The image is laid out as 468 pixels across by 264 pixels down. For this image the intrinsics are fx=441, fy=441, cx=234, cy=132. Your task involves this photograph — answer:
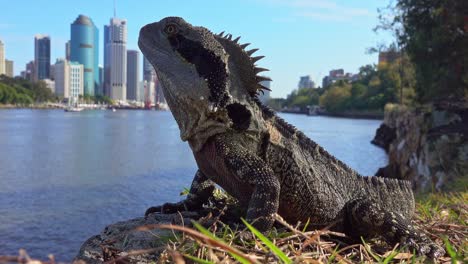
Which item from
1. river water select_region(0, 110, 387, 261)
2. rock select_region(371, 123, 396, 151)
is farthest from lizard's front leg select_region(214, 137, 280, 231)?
rock select_region(371, 123, 396, 151)

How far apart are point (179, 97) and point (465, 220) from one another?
10.8 ft

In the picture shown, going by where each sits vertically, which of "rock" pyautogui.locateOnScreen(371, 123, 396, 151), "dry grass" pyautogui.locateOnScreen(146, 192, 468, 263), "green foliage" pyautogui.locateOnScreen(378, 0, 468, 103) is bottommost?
"rock" pyautogui.locateOnScreen(371, 123, 396, 151)

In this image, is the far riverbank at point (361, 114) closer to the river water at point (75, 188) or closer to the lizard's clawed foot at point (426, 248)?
the river water at point (75, 188)

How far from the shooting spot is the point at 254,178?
375 cm

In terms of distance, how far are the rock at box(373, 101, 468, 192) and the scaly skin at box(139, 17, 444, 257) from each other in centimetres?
813

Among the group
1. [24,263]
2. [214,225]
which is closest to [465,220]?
[214,225]

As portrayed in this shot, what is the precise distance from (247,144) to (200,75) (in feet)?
2.47

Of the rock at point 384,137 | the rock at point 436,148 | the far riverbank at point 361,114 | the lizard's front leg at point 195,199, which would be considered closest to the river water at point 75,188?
the rock at point 436,148

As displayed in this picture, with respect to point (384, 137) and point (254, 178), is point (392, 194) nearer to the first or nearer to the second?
point (254, 178)

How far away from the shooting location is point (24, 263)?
62.5 inches

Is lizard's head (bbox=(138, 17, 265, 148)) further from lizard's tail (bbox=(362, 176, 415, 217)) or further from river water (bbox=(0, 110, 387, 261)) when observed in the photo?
river water (bbox=(0, 110, 387, 261))

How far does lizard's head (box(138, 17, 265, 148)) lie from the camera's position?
12.9ft

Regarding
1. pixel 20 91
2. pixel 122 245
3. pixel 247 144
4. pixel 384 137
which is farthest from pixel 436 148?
pixel 20 91

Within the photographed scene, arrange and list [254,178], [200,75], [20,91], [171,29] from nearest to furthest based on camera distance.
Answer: [254,178]
[200,75]
[171,29]
[20,91]
